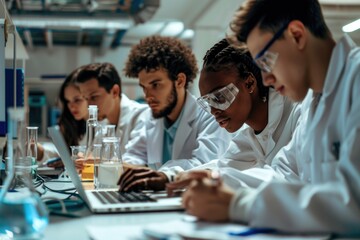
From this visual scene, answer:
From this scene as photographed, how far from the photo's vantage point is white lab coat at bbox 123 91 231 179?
8.29 ft

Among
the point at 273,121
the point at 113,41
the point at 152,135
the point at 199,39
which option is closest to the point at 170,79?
the point at 152,135

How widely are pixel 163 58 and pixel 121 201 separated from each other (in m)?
1.66

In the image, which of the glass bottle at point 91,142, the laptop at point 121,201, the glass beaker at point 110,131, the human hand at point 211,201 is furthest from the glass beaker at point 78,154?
the human hand at point 211,201

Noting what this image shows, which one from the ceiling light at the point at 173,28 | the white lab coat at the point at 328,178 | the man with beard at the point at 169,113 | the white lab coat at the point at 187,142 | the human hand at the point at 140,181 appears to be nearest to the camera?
the white lab coat at the point at 328,178

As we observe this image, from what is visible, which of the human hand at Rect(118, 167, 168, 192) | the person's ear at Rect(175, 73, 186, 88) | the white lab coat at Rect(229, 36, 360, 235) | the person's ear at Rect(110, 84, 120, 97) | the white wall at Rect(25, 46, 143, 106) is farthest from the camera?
the white wall at Rect(25, 46, 143, 106)

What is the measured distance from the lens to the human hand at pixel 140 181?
5.13ft

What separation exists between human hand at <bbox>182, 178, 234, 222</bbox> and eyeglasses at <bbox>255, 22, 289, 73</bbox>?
37cm

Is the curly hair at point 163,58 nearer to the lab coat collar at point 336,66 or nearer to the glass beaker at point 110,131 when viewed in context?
the glass beaker at point 110,131

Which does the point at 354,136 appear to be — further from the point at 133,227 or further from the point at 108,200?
the point at 108,200

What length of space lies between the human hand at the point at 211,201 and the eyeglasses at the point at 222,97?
3.02 ft

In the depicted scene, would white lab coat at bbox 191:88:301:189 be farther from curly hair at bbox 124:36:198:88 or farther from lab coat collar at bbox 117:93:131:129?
lab coat collar at bbox 117:93:131:129

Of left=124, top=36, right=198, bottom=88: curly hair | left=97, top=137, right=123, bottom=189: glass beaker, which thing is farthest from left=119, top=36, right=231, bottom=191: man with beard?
left=97, top=137, right=123, bottom=189: glass beaker

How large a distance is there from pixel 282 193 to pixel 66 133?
3.26 m

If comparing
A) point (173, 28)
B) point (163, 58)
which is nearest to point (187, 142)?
point (163, 58)
